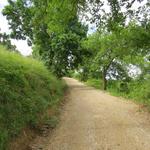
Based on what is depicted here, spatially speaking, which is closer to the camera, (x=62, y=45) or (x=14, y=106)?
(x=14, y=106)

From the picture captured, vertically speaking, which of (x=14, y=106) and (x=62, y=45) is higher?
(x=62, y=45)

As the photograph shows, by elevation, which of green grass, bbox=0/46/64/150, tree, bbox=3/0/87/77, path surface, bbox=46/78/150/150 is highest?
tree, bbox=3/0/87/77

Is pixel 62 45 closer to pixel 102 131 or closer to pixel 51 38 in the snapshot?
pixel 51 38

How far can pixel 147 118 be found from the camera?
1265 centimetres

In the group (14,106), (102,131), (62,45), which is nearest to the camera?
(14,106)

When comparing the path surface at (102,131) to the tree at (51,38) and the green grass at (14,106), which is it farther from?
the tree at (51,38)

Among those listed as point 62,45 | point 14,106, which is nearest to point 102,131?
point 14,106

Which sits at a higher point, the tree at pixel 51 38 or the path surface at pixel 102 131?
the tree at pixel 51 38

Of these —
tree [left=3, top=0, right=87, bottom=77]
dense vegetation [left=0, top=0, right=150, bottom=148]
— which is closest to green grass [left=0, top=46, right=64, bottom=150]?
dense vegetation [left=0, top=0, right=150, bottom=148]

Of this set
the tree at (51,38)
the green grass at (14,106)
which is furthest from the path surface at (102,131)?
the tree at (51,38)

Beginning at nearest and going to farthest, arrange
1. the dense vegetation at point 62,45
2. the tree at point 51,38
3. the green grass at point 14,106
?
the green grass at point 14,106 < the dense vegetation at point 62,45 < the tree at point 51,38

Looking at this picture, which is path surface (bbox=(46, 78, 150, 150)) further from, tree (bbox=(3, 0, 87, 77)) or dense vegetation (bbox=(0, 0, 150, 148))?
tree (bbox=(3, 0, 87, 77))

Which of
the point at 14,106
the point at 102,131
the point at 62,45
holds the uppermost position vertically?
the point at 62,45

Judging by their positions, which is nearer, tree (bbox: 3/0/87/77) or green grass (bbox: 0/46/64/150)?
green grass (bbox: 0/46/64/150)
